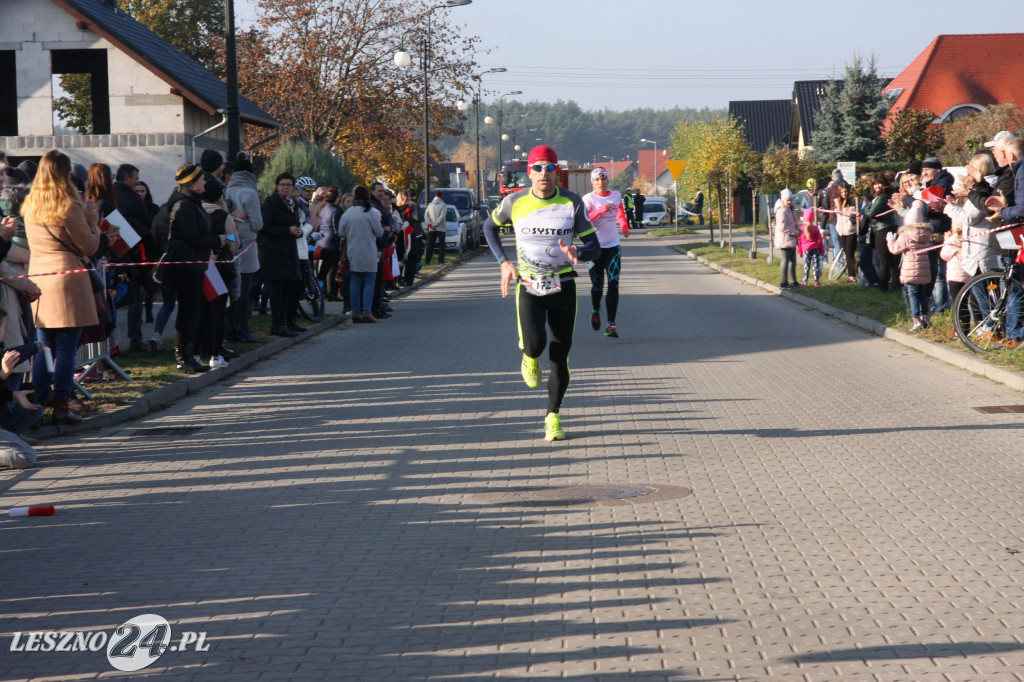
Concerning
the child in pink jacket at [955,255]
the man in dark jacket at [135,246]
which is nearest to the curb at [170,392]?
the man in dark jacket at [135,246]

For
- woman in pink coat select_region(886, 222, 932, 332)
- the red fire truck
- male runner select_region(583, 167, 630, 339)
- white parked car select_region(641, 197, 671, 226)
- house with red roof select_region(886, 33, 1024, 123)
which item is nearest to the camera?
woman in pink coat select_region(886, 222, 932, 332)

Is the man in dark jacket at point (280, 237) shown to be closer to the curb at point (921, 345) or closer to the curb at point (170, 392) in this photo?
the curb at point (170, 392)

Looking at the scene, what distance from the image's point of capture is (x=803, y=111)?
7950 centimetres

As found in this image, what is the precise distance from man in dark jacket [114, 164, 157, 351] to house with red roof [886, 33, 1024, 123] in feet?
183

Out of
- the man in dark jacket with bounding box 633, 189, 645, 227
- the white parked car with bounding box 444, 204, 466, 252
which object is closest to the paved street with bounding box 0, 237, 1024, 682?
the white parked car with bounding box 444, 204, 466, 252

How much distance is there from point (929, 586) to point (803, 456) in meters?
2.85

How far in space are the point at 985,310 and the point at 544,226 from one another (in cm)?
578

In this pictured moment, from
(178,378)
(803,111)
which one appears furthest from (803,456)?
(803,111)

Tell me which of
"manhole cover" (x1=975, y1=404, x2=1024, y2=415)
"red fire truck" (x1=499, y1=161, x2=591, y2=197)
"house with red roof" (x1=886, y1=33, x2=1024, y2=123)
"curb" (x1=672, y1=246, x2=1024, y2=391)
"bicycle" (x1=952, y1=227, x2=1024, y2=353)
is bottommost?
"manhole cover" (x1=975, y1=404, x2=1024, y2=415)

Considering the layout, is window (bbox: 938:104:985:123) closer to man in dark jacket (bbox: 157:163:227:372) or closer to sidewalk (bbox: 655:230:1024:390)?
sidewalk (bbox: 655:230:1024:390)

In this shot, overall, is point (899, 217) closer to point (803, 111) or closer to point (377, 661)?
point (377, 661)

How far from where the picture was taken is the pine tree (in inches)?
2274

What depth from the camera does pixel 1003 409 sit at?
377 inches

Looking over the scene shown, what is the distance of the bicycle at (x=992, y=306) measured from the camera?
11.9 m
